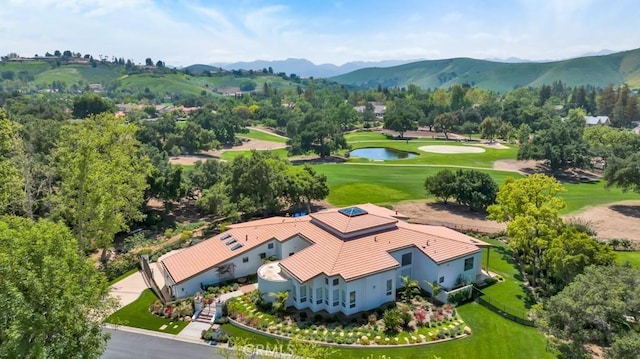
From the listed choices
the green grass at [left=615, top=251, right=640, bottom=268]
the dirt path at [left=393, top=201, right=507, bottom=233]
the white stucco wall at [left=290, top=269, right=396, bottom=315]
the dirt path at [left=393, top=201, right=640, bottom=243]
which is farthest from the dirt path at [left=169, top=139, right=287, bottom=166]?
the green grass at [left=615, top=251, right=640, bottom=268]

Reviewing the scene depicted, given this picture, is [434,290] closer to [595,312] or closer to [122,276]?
[595,312]

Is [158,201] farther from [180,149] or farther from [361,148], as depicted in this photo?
[361,148]

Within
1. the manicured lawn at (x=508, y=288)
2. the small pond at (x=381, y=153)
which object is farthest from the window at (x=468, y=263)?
the small pond at (x=381, y=153)

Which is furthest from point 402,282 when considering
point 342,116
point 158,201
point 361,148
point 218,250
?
point 342,116

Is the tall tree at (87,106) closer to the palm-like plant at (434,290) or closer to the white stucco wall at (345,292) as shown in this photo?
the white stucco wall at (345,292)

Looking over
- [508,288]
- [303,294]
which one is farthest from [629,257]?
[303,294]

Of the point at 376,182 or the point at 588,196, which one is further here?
the point at 376,182

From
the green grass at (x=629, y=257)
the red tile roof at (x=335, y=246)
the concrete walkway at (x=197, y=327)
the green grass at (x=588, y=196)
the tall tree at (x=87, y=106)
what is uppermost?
the tall tree at (x=87, y=106)
